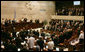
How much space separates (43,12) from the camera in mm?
22656

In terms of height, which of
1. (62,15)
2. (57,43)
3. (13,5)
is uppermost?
(13,5)

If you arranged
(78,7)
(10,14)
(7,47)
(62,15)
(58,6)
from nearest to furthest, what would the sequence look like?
(7,47)
(10,14)
(62,15)
(78,7)
(58,6)

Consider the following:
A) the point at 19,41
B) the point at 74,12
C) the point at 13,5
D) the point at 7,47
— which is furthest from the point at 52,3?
the point at 7,47

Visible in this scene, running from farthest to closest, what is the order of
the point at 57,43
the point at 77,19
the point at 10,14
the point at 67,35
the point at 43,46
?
the point at 77,19, the point at 10,14, the point at 67,35, the point at 57,43, the point at 43,46

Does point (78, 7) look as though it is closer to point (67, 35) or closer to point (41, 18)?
point (41, 18)

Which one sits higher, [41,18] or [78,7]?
[78,7]

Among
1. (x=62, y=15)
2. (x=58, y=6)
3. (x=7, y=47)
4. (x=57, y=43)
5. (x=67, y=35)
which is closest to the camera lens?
→ (x=7, y=47)

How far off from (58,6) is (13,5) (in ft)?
30.0

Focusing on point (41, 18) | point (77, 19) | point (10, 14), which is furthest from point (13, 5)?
point (77, 19)

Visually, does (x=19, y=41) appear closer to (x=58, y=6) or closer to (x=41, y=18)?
(x=41, y=18)

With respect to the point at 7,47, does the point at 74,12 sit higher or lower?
higher

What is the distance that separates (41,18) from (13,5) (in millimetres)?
5204

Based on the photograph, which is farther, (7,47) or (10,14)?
(10,14)

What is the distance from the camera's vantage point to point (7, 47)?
8219 mm
